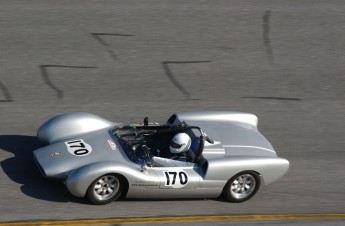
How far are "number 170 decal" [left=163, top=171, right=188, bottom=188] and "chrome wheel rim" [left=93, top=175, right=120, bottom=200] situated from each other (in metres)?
0.62

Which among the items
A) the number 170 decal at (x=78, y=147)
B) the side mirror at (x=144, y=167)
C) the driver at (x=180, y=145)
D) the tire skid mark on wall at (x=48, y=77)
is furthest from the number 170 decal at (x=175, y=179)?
the tire skid mark on wall at (x=48, y=77)

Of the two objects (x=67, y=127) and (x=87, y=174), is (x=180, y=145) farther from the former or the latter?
(x=67, y=127)

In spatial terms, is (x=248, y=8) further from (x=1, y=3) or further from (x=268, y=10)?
(x=1, y=3)

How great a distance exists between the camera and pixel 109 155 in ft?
33.0

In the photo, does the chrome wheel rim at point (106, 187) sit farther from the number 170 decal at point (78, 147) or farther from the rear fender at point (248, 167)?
the rear fender at point (248, 167)

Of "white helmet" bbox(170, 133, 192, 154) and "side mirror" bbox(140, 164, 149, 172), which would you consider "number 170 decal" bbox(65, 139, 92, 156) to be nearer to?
"side mirror" bbox(140, 164, 149, 172)

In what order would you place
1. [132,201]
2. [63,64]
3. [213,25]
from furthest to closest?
[213,25] < [63,64] < [132,201]

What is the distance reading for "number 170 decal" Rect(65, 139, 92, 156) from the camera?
10062mm

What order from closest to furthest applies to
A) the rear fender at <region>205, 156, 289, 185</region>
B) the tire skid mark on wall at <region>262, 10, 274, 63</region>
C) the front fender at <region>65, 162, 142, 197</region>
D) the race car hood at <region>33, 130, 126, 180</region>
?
the front fender at <region>65, 162, 142, 197</region> → the race car hood at <region>33, 130, 126, 180</region> → the rear fender at <region>205, 156, 289, 185</region> → the tire skid mark on wall at <region>262, 10, 274, 63</region>

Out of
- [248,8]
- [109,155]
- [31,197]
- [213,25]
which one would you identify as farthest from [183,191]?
[248,8]

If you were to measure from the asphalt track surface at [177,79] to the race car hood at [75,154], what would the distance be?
1.14ft

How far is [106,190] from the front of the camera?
9711 millimetres

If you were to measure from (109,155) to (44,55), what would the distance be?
4.65m

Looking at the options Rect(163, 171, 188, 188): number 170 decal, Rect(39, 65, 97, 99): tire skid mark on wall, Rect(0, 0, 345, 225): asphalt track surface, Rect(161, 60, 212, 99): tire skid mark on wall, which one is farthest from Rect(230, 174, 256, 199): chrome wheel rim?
Rect(39, 65, 97, 99): tire skid mark on wall
